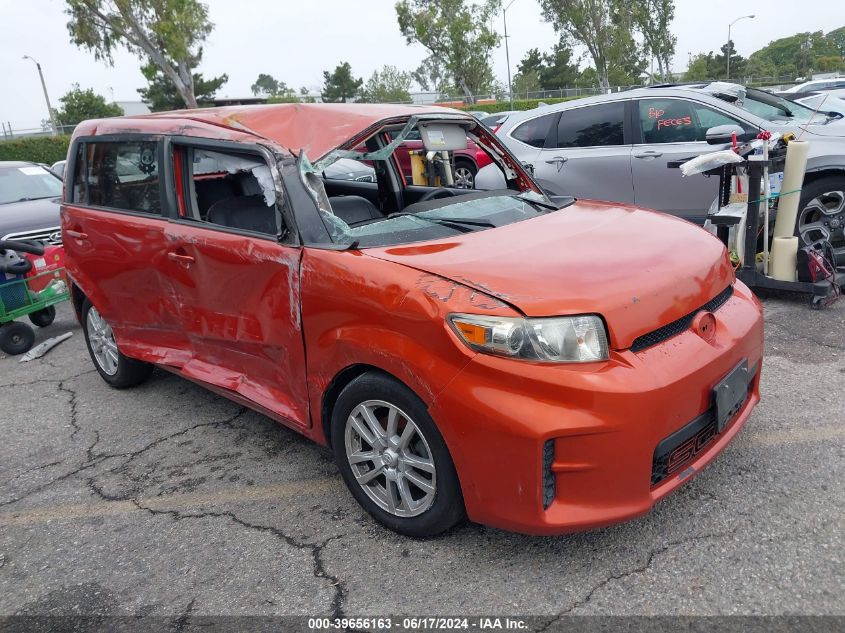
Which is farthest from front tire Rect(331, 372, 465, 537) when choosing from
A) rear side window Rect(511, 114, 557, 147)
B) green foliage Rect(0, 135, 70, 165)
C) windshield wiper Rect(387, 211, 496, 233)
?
green foliage Rect(0, 135, 70, 165)

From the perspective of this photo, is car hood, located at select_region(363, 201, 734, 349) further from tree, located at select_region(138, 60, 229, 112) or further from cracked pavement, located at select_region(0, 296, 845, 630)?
tree, located at select_region(138, 60, 229, 112)

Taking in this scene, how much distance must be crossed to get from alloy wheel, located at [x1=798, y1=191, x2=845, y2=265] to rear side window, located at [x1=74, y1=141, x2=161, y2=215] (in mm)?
5030

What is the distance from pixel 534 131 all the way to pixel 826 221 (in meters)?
3.24

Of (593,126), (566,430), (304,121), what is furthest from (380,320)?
(593,126)

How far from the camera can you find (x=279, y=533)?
2.87 metres

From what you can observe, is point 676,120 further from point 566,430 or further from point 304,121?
point 566,430

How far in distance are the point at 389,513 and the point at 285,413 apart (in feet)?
2.43

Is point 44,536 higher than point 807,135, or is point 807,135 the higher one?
point 807,135

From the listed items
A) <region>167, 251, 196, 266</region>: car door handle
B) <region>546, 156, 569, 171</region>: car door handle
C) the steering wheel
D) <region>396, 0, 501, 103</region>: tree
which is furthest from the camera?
<region>396, 0, 501, 103</region>: tree

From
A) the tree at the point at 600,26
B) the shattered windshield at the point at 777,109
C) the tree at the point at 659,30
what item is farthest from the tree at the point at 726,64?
the shattered windshield at the point at 777,109

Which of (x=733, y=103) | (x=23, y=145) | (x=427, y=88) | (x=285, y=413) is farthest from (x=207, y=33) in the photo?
(x=427, y=88)

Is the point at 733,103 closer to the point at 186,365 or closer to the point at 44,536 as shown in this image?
the point at 186,365

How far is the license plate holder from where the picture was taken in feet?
8.08

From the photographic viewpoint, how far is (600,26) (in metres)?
52.1
